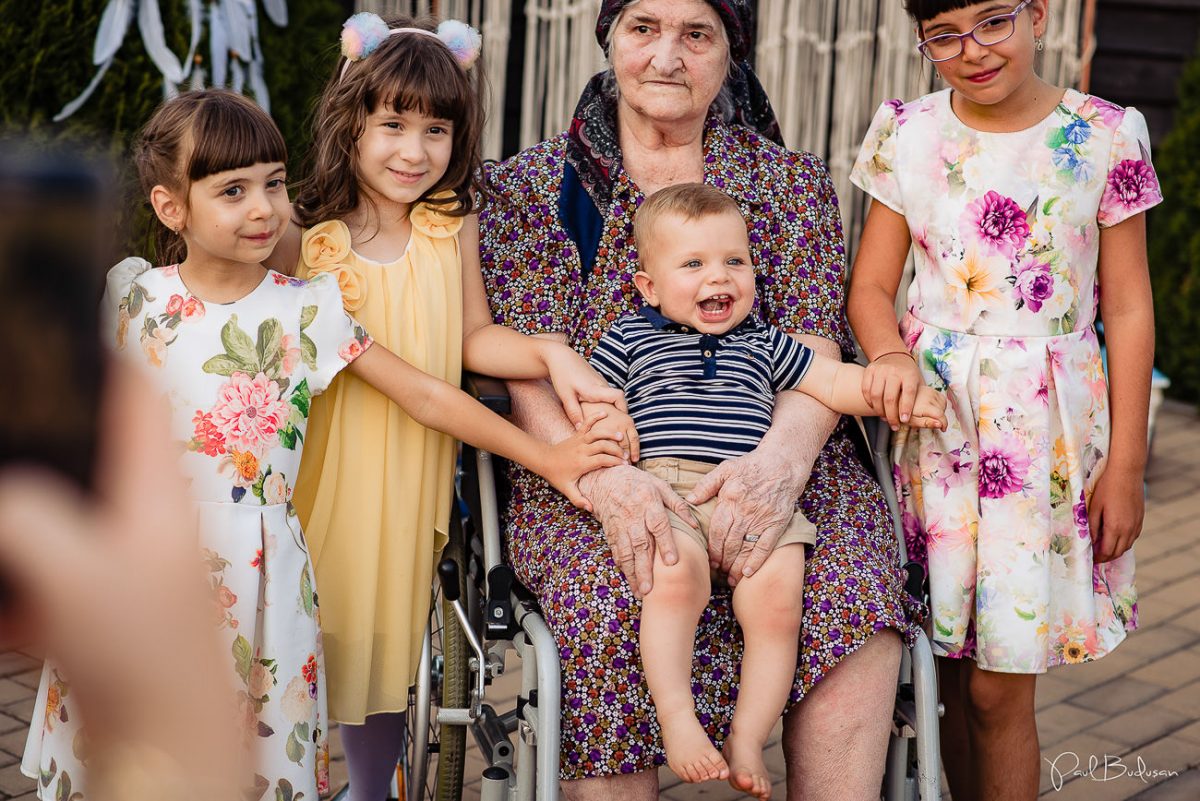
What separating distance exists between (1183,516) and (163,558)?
4693 mm

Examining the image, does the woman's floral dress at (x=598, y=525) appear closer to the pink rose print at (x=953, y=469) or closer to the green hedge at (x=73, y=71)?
the pink rose print at (x=953, y=469)

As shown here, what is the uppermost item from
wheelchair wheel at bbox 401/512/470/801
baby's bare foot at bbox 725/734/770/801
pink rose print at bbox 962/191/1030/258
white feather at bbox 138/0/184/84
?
white feather at bbox 138/0/184/84

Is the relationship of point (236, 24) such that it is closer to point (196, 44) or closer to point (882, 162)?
point (196, 44)

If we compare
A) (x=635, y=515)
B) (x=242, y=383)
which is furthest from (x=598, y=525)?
(x=242, y=383)

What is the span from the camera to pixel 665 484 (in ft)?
7.55

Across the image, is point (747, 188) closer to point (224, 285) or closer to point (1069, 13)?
point (224, 285)

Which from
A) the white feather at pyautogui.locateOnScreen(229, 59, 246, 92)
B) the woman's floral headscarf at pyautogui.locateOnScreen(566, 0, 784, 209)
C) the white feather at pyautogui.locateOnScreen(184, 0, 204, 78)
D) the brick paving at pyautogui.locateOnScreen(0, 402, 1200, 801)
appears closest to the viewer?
the woman's floral headscarf at pyautogui.locateOnScreen(566, 0, 784, 209)

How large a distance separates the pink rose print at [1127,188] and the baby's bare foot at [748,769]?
114cm

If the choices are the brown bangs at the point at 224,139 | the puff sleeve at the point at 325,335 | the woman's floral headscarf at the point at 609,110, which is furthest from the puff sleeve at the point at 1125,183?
the brown bangs at the point at 224,139

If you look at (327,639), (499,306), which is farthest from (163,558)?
(499,306)

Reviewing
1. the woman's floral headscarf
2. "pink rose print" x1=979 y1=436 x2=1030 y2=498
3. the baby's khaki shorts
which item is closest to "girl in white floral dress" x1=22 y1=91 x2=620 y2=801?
the baby's khaki shorts

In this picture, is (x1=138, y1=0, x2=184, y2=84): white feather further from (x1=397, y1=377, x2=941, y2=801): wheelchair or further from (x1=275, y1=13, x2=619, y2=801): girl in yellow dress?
(x1=397, y1=377, x2=941, y2=801): wheelchair

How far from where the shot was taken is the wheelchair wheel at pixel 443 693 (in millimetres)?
2496

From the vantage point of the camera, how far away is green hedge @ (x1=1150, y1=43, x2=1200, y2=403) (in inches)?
243
